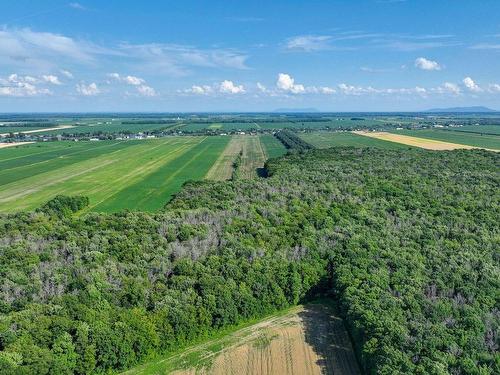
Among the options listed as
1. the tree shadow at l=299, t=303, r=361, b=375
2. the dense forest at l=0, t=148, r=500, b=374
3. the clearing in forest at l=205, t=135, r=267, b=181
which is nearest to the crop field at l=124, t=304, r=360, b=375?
the tree shadow at l=299, t=303, r=361, b=375

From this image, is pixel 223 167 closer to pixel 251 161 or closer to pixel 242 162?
pixel 242 162

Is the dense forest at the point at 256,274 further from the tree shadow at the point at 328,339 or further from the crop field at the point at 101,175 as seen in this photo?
the crop field at the point at 101,175

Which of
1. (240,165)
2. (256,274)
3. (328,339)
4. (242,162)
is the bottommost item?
(328,339)

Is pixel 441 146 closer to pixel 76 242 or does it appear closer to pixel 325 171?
pixel 325 171

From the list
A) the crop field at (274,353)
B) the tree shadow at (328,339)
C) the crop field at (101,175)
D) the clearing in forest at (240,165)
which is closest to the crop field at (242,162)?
the clearing in forest at (240,165)

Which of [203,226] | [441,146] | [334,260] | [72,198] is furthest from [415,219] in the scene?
[441,146]

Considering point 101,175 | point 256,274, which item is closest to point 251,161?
point 101,175
